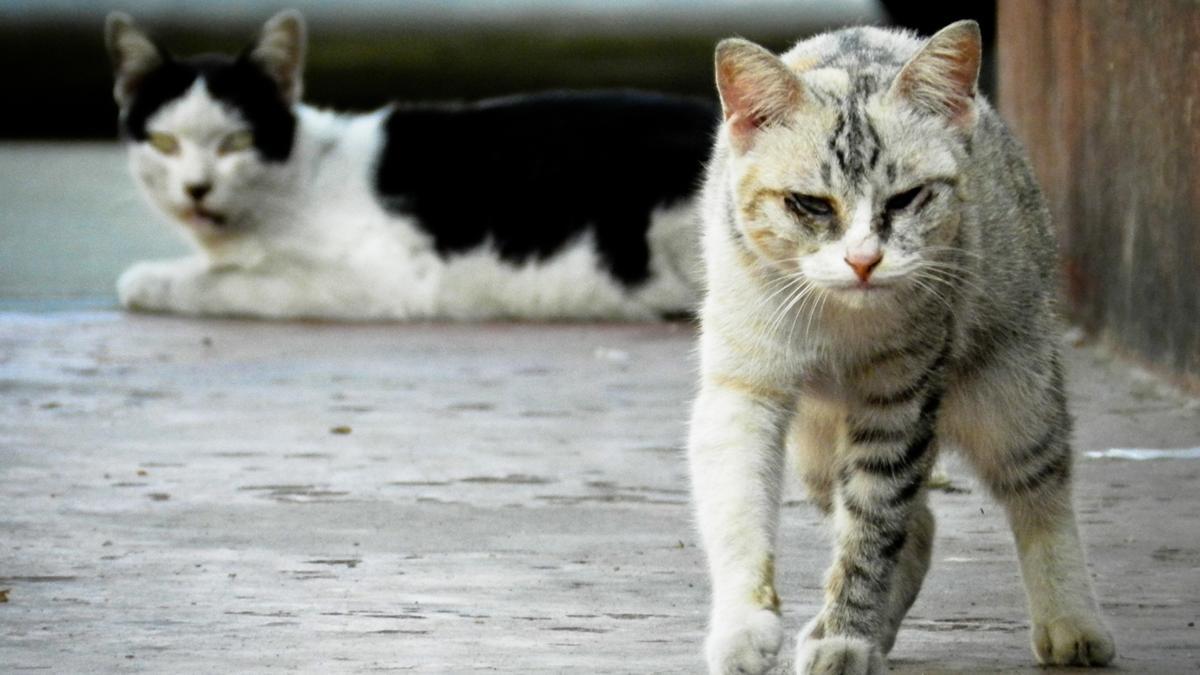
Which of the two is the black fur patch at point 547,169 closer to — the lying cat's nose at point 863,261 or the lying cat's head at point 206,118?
the lying cat's head at point 206,118

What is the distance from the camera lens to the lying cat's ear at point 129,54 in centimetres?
852

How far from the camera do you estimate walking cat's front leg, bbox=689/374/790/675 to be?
12.1 feet

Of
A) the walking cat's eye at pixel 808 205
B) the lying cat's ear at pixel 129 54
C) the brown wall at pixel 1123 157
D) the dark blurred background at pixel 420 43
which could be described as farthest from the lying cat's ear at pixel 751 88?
the dark blurred background at pixel 420 43

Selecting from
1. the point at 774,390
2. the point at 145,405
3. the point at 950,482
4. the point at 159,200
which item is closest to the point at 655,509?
the point at 950,482

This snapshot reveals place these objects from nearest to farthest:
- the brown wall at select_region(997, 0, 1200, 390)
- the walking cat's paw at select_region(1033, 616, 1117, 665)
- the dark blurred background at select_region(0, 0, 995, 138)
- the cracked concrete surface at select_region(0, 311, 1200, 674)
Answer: the walking cat's paw at select_region(1033, 616, 1117, 665), the cracked concrete surface at select_region(0, 311, 1200, 674), the brown wall at select_region(997, 0, 1200, 390), the dark blurred background at select_region(0, 0, 995, 138)

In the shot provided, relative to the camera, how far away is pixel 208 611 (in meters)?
4.07

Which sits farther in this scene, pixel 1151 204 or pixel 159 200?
pixel 159 200

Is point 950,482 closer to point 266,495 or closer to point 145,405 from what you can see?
point 266,495

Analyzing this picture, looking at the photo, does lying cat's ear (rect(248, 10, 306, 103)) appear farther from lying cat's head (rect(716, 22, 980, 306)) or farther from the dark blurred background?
the dark blurred background

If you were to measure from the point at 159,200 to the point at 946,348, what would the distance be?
5.65 meters

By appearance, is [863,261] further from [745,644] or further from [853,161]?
[745,644]

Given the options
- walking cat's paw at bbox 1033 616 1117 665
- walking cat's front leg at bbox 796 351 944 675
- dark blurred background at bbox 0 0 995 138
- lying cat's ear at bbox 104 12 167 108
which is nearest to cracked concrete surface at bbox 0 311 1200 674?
walking cat's paw at bbox 1033 616 1117 665

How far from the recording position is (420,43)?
23719 mm

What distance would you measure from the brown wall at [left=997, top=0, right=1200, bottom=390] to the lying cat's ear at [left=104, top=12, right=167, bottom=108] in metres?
3.68
